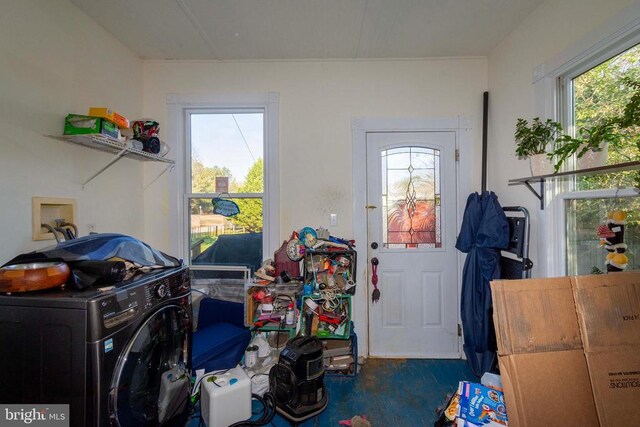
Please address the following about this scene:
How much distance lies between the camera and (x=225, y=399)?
1596 mm

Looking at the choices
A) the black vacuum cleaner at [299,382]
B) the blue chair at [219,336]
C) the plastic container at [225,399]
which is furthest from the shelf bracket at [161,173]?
the black vacuum cleaner at [299,382]

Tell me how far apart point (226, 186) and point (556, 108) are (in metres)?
2.51

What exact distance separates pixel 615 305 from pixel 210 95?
2872 millimetres

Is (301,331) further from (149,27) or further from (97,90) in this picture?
(149,27)

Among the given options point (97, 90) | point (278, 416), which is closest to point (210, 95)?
point (97, 90)

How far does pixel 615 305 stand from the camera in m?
1.00

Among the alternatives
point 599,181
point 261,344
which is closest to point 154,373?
point 261,344

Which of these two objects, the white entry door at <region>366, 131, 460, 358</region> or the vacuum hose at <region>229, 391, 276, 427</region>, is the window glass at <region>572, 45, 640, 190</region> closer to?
the white entry door at <region>366, 131, 460, 358</region>

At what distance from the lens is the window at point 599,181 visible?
1.39m

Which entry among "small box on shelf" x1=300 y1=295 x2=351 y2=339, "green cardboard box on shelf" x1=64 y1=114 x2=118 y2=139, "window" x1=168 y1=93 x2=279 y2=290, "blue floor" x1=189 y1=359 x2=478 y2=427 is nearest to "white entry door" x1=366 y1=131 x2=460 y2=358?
"blue floor" x1=189 y1=359 x2=478 y2=427

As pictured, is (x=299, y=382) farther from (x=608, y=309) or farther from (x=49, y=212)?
(x=49, y=212)

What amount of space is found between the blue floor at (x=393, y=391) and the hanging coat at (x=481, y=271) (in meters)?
0.27

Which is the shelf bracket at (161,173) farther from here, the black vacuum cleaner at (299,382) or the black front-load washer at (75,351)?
the black vacuum cleaner at (299,382)

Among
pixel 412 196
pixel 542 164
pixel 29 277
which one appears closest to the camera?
pixel 29 277
